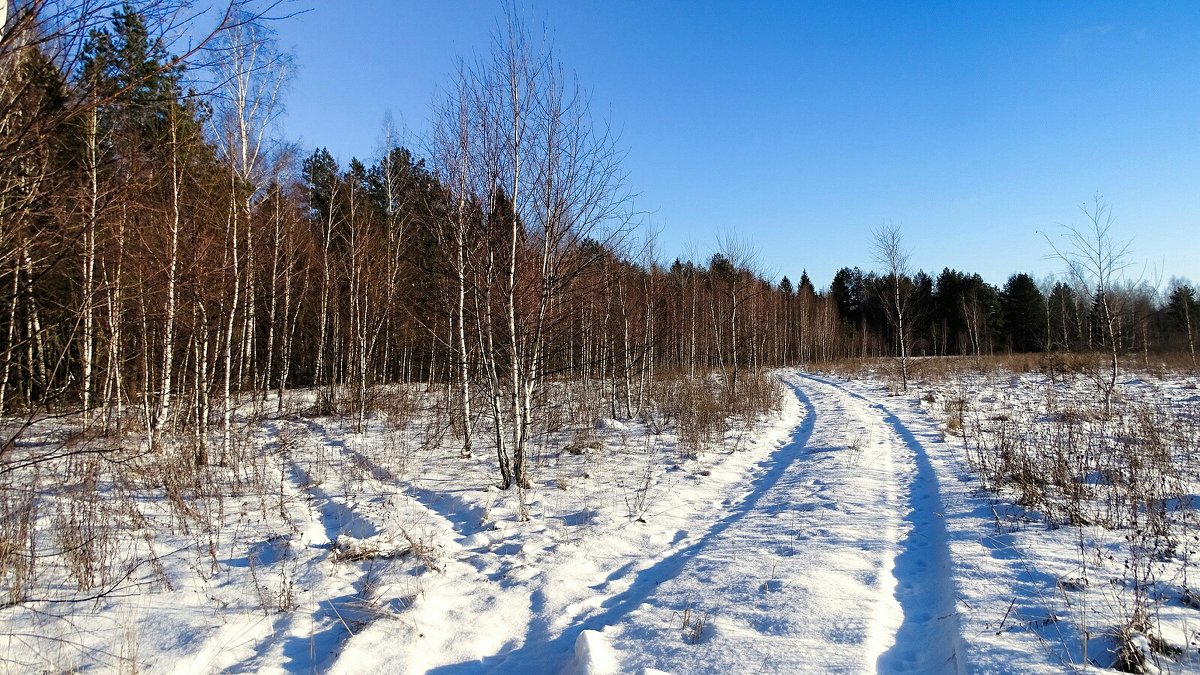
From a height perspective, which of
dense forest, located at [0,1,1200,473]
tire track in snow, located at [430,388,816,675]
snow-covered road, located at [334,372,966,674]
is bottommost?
tire track in snow, located at [430,388,816,675]

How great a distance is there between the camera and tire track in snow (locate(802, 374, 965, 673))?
3.08 m

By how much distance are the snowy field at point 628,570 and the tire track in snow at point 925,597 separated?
18 mm

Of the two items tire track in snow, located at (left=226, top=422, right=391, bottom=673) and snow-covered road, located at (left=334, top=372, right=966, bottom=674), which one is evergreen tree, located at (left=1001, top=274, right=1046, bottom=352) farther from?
tire track in snow, located at (left=226, top=422, right=391, bottom=673)

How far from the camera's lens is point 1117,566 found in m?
3.96

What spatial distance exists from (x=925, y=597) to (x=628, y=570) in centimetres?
221

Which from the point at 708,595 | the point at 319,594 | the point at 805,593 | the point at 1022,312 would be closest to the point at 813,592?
the point at 805,593

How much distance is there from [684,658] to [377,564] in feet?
8.92

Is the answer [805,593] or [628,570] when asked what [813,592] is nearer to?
[805,593]

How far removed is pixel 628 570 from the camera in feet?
15.3

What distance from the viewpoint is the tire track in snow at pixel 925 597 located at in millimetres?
3076

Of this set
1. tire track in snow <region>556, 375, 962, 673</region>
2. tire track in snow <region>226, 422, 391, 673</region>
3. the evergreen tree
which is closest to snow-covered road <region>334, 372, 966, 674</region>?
tire track in snow <region>556, 375, 962, 673</region>

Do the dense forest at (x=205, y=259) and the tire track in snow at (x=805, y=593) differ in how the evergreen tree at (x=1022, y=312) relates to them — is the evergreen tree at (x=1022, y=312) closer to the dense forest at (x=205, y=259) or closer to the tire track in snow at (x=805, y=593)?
the dense forest at (x=205, y=259)

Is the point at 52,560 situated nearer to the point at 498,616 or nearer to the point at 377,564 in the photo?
the point at 377,564

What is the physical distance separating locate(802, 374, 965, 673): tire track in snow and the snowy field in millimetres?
18
